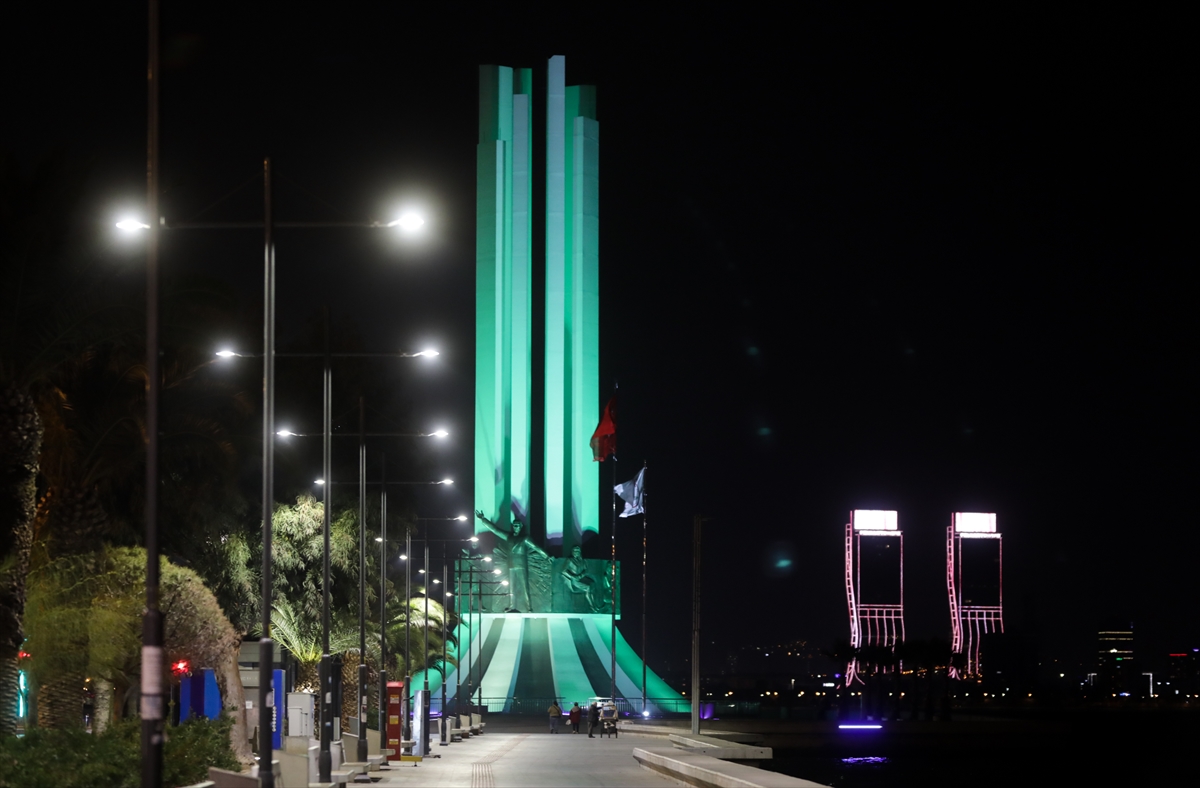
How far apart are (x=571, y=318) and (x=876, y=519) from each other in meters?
47.3

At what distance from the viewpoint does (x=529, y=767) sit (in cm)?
3594

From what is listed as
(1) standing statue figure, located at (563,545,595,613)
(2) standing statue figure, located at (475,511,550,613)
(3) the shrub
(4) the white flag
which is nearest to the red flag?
(4) the white flag

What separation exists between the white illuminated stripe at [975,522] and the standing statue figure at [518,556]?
45709mm

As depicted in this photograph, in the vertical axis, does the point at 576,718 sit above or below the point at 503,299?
below

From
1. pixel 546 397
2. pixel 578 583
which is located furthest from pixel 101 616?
pixel 578 583

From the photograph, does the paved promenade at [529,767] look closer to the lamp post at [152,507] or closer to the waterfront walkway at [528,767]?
the waterfront walkway at [528,767]

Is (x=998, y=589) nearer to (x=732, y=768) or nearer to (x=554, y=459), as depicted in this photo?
(x=554, y=459)

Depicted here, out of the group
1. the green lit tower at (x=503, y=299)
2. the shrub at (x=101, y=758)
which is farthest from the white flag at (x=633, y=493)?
the shrub at (x=101, y=758)

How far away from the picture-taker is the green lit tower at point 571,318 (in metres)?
83.2

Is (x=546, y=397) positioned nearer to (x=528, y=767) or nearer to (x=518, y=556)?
(x=518, y=556)

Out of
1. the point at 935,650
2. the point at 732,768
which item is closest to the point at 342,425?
the point at 732,768

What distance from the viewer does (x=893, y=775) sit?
6450 cm

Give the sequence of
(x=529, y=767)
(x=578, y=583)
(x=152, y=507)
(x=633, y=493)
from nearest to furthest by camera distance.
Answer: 1. (x=152, y=507)
2. (x=529, y=767)
3. (x=633, y=493)
4. (x=578, y=583)

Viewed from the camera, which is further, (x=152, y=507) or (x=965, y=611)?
(x=965, y=611)
